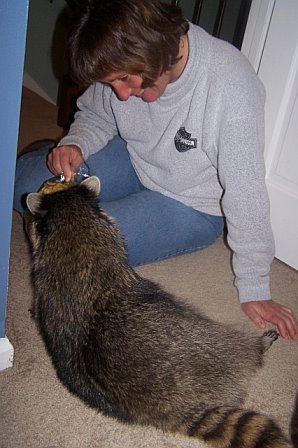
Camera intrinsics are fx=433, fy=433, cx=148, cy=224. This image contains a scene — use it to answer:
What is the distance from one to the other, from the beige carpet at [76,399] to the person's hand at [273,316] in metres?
0.04

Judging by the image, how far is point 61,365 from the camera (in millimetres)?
1441

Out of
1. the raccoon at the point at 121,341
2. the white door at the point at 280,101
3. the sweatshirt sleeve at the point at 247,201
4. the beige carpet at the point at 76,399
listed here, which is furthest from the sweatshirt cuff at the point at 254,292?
the white door at the point at 280,101

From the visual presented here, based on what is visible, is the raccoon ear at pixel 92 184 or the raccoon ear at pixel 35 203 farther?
the raccoon ear at pixel 92 184

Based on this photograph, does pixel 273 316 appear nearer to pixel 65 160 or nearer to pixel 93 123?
pixel 65 160

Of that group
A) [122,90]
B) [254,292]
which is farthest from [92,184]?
[254,292]

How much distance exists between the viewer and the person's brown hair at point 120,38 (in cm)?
136

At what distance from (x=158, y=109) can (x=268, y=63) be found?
73 cm

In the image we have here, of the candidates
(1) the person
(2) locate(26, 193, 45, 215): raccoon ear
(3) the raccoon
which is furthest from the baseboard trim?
(1) the person

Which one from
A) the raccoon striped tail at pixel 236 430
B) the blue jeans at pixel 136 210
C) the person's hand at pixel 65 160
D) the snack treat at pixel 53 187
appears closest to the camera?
the raccoon striped tail at pixel 236 430

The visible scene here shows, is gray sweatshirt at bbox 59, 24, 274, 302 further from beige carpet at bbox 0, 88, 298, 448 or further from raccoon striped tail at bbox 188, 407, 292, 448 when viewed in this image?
raccoon striped tail at bbox 188, 407, 292, 448

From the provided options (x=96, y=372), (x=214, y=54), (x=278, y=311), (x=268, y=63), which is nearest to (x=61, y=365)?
(x=96, y=372)

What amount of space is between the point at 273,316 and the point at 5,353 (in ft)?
3.58

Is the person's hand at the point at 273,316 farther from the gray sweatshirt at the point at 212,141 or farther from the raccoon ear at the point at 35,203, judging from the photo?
the raccoon ear at the point at 35,203

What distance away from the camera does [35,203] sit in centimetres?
145
